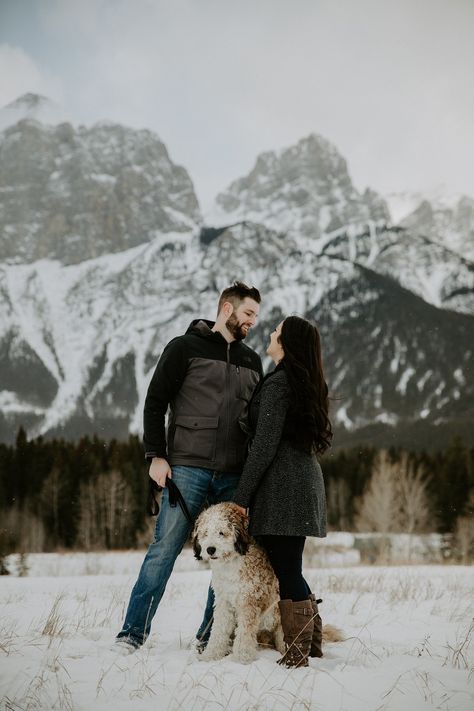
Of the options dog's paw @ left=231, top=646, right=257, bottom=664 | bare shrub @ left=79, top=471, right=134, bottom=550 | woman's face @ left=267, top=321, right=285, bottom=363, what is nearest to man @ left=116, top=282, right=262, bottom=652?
woman's face @ left=267, top=321, right=285, bottom=363

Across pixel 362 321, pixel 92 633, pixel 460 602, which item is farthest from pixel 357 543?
pixel 362 321

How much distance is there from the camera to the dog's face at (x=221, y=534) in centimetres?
471

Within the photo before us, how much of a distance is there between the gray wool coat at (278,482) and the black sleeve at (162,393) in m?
0.91

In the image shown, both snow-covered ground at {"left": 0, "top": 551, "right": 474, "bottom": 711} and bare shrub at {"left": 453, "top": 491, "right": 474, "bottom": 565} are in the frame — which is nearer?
snow-covered ground at {"left": 0, "top": 551, "right": 474, "bottom": 711}

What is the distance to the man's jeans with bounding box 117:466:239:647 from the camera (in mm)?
5121

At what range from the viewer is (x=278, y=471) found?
4898 millimetres

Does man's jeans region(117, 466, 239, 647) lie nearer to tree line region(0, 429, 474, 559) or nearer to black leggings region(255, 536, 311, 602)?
black leggings region(255, 536, 311, 602)

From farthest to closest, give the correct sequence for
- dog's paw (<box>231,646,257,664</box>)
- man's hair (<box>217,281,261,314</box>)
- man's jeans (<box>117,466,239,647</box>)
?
man's hair (<box>217,281,261,314</box>) → man's jeans (<box>117,466,239,647</box>) → dog's paw (<box>231,646,257,664</box>)

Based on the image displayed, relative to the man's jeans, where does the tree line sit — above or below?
below

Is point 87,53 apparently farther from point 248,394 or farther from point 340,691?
point 340,691

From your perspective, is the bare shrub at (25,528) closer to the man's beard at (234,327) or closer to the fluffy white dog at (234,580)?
the man's beard at (234,327)

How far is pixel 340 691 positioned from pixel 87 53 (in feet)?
35.1

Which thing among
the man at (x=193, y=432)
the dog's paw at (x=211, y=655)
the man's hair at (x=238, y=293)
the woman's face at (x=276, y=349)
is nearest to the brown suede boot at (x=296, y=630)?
the dog's paw at (x=211, y=655)

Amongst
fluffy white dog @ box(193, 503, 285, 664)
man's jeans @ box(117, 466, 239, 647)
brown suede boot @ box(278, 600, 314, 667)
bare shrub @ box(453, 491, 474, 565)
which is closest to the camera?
brown suede boot @ box(278, 600, 314, 667)
